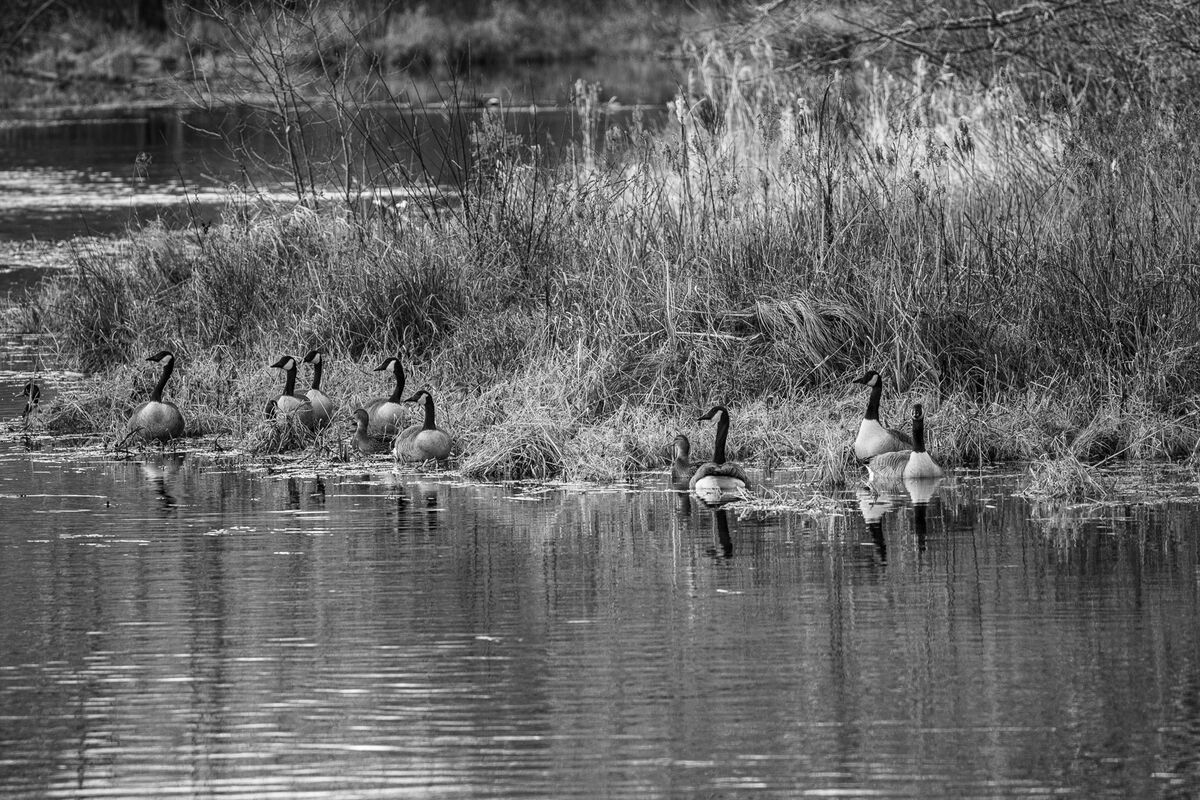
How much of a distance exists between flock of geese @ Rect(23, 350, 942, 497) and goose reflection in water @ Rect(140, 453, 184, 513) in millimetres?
343

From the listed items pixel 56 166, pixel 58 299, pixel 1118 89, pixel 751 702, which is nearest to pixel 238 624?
pixel 751 702

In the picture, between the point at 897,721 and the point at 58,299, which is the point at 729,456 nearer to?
the point at 897,721

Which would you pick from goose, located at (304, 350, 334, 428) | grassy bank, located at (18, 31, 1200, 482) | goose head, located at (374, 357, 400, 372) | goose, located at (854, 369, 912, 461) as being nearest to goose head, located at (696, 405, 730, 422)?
grassy bank, located at (18, 31, 1200, 482)

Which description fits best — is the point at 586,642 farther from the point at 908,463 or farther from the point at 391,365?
the point at 391,365

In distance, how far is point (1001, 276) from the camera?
1230cm

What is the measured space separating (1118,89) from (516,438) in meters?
9.05

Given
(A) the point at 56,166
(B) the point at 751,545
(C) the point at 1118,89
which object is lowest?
(B) the point at 751,545

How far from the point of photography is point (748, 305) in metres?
12.4

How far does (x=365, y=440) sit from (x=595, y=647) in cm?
493

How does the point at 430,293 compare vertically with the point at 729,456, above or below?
above

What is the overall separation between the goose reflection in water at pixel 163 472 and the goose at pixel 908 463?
3847mm

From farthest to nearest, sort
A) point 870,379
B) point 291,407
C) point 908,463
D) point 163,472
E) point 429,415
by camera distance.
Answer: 1. point 291,407
2. point 163,472
3. point 429,415
4. point 870,379
5. point 908,463

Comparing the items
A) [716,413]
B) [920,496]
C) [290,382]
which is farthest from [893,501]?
[290,382]

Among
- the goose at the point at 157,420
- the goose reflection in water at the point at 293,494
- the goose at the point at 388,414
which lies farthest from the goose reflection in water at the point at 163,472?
the goose at the point at 388,414
